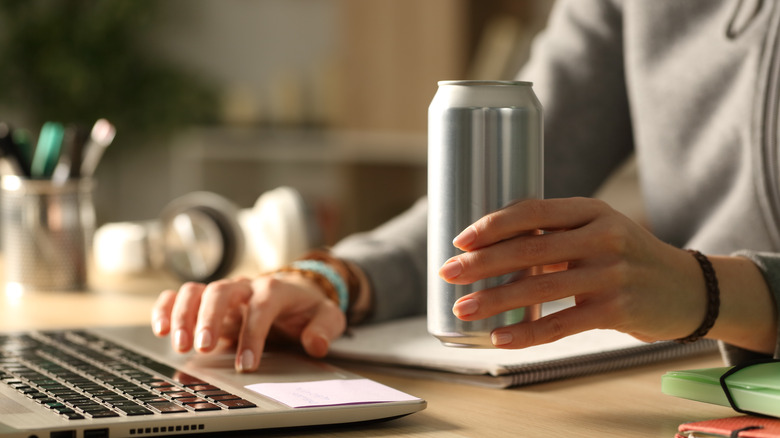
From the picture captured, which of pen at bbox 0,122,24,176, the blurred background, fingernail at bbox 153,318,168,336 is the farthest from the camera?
the blurred background

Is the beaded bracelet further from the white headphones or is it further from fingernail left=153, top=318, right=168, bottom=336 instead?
the white headphones

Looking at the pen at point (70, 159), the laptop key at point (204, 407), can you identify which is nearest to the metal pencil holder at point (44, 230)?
the pen at point (70, 159)

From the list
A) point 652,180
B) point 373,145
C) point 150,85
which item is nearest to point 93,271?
point 652,180

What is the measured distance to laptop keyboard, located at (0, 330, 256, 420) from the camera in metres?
0.51

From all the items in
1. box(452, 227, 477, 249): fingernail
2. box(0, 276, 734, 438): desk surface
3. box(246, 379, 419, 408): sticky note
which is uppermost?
box(452, 227, 477, 249): fingernail

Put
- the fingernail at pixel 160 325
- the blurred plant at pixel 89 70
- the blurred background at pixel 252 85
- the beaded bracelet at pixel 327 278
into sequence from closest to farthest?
the fingernail at pixel 160 325, the beaded bracelet at pixel 327 278, the blurred background at pixel 252 85, the blurred plant at pixel 89 70

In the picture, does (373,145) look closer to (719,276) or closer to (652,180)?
(652,180)

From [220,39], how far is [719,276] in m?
3.89

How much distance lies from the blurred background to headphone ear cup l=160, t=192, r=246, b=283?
2198mm

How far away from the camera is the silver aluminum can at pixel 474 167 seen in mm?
495

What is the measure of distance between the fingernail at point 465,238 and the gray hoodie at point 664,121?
0.39 meters

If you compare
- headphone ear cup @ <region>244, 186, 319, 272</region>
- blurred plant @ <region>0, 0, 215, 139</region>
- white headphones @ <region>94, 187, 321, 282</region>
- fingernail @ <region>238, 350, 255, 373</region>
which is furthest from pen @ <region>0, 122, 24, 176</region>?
blurred plant @ <region>0, 0, 215, 139</region>

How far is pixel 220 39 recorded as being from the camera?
4.27m

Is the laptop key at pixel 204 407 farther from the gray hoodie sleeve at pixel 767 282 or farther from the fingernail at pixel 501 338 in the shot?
the gray hoodie sleeve at pixel 767 282
